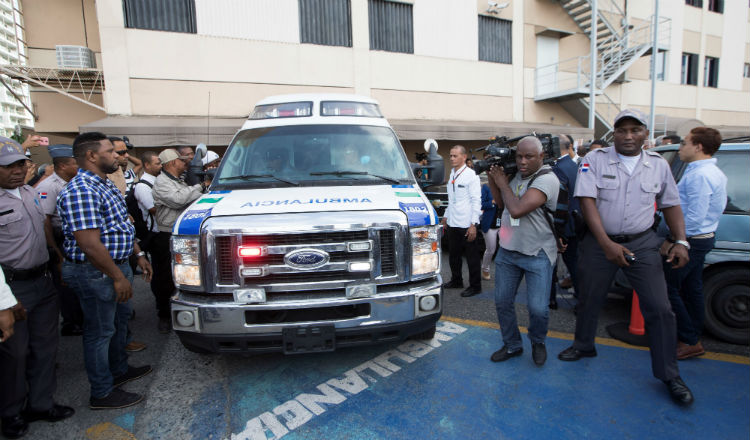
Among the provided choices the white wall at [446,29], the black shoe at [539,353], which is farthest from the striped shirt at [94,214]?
the white wall at [446,29]

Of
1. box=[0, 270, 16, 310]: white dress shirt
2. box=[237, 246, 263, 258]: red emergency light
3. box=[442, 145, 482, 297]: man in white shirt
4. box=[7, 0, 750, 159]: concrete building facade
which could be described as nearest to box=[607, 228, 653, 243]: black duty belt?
box=[442, 145, 482, 297]: man in white shirt

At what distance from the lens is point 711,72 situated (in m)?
20.1

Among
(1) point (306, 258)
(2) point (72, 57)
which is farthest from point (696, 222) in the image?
(2) point (72, 57)

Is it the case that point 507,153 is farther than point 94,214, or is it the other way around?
point 507,153

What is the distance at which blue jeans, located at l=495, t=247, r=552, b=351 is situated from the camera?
125 inches

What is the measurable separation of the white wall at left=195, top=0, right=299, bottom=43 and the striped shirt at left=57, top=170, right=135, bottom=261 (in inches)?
422

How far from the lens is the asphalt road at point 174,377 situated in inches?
107

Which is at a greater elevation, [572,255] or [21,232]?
[21,232]

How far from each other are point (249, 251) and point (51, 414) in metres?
1.84

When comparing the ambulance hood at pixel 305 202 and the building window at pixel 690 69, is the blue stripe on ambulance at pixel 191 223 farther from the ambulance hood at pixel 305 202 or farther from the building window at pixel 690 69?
the building window at pixel 690 69

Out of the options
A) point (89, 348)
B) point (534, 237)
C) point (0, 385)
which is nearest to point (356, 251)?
point (534, 237)

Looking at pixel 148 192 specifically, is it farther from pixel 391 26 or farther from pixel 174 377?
pixel 391 26

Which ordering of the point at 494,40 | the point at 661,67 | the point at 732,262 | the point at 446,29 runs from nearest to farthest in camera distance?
the point at 732,262 → the point at 446,29 → the point at 494,40 → the point at 661,67

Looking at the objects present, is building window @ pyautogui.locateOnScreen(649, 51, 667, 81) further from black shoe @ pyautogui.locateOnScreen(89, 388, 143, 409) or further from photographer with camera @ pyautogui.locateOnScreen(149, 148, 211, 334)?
black shoe @ pyautogui.locateOnScreen(89, 388, 143, 409)
